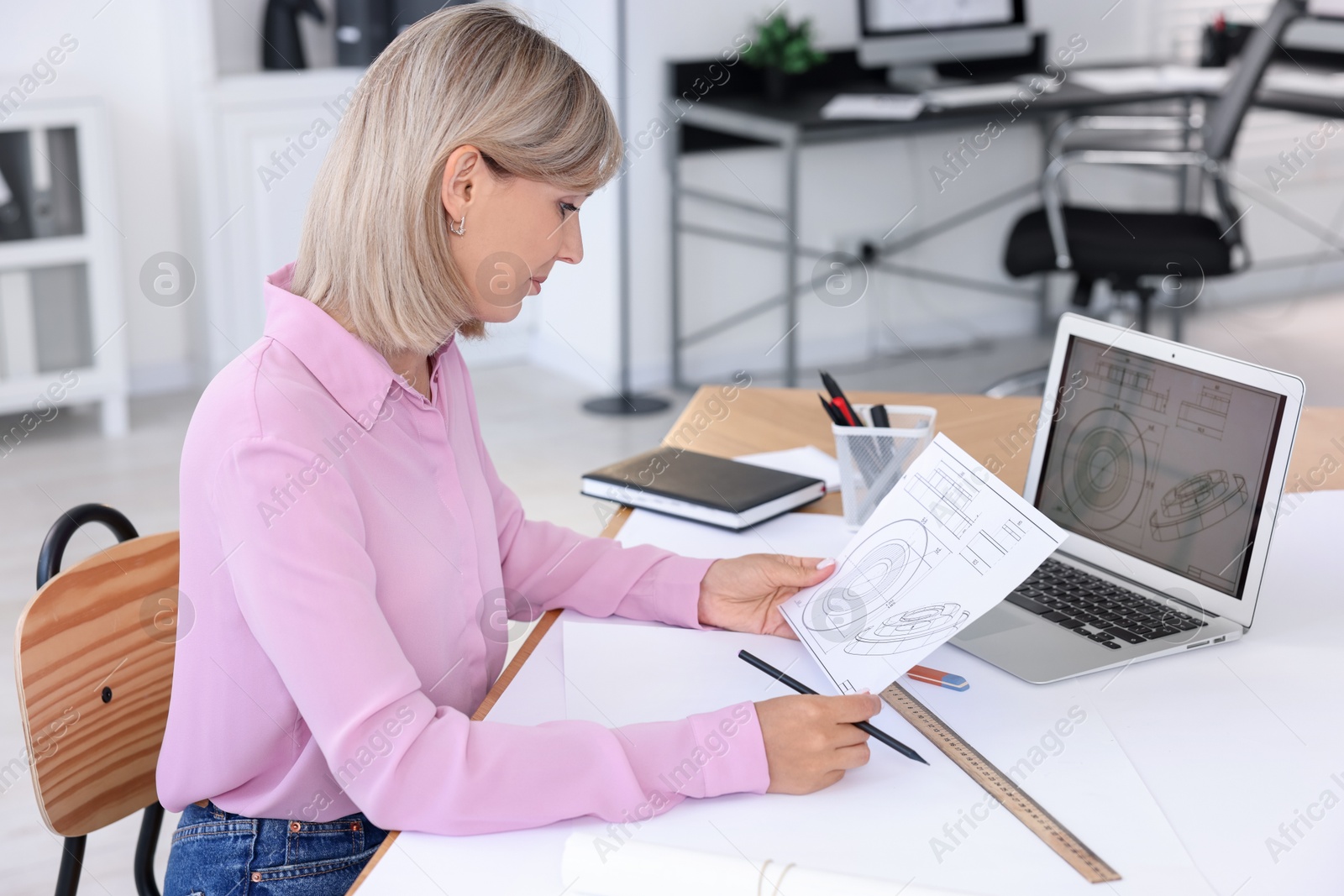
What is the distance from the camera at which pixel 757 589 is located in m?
1.22

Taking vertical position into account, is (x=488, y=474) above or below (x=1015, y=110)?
below

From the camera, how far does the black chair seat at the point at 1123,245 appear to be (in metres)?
3.30

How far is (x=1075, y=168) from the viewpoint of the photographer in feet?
15.1

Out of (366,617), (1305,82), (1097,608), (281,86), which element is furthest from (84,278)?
(1305,82)

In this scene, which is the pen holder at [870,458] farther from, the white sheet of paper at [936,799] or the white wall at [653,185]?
the white wall at [653,185]

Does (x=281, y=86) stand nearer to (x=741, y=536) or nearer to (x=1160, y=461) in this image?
(x=741, y=536)

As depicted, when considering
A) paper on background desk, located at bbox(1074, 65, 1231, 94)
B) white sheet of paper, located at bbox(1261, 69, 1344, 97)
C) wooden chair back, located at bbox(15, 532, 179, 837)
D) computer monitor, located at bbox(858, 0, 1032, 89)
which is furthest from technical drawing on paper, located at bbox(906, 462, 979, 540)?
white sheet of paper, located at bbox(1261, 69, 1344, 97)

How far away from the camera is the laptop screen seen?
3.81 ft

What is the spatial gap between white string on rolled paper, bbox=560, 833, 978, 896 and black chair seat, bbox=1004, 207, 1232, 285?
2.78m

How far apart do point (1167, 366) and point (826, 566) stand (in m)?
0.36

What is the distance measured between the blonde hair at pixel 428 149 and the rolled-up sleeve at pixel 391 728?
0.16 meters

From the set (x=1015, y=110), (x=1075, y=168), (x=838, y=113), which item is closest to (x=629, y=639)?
(x=838, y=113)

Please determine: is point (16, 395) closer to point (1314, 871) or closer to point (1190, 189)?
point (1314, 871)

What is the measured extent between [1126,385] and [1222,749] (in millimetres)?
389
